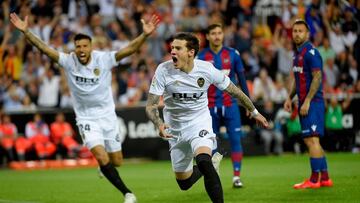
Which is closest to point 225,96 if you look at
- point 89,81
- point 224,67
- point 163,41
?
point 224,67

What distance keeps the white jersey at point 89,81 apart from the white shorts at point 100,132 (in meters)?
0.11

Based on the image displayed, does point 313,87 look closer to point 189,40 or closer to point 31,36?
point 189,40

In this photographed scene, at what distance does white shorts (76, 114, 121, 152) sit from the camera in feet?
40.3

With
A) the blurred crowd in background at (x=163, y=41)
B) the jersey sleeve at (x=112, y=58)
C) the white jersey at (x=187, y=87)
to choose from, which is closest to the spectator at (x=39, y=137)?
the blurred crowd in background at (x=163, y=41)

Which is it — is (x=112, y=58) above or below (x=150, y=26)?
below

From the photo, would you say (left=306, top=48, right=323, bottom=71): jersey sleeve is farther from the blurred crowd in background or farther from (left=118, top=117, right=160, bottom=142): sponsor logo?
(left=118, top=117, right=160, bottom=142): sponsor logo

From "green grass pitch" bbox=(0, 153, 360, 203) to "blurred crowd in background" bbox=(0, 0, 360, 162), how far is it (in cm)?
304

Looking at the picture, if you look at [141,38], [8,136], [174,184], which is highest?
[141,38]

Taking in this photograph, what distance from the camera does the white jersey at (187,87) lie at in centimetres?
1021

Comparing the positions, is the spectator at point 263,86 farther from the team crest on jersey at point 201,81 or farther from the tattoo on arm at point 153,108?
the tattoo on arm at point 153,108

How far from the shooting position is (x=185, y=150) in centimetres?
1081

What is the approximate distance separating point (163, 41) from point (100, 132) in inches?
561

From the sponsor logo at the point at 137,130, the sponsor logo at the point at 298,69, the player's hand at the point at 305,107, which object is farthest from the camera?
the sponsor logo at the point at 137,130

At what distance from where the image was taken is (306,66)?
13039mm
